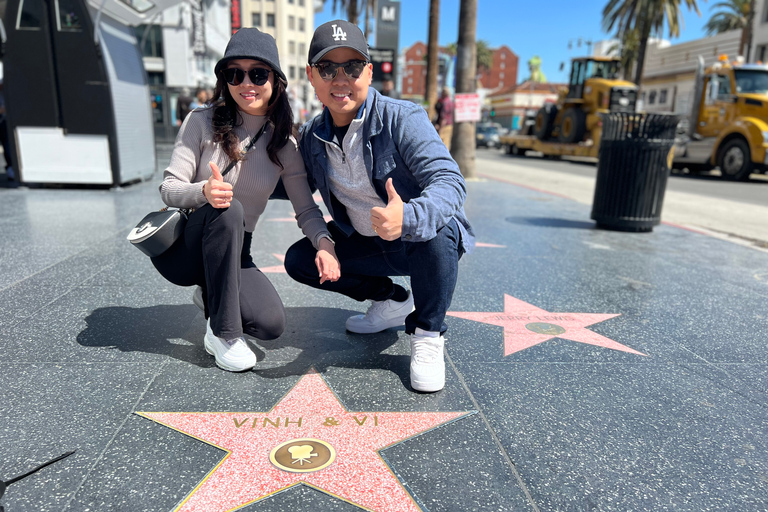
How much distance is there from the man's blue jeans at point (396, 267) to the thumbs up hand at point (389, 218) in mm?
291

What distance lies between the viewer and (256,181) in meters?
2.53

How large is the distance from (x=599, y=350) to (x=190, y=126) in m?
2.29

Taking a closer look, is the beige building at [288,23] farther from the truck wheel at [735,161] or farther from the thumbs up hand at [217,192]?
the thumbs up hand at [217,192]

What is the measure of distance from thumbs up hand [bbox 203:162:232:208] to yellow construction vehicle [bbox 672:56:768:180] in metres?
15.1

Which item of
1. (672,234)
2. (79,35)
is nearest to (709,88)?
(672,234)

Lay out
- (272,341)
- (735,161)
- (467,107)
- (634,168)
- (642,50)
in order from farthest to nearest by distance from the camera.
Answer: (642,50) → (735,161) → (467,107) → (634,168) → (272,341)

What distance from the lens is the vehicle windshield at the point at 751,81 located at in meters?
14.5

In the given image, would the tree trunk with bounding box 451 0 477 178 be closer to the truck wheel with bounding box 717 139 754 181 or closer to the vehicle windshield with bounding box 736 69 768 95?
the truck wheel with bounding box 717 139 754 181

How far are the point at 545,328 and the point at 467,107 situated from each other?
28.7ft

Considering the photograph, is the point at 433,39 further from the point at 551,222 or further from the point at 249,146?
the point at 249,146

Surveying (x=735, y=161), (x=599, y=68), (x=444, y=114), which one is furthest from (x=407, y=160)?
(x=599, y=68)

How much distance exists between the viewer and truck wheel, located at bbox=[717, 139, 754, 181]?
1393cm

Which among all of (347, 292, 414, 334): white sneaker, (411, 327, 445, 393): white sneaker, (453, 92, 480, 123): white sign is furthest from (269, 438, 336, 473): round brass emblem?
(453, 92, 480, 123): white sign

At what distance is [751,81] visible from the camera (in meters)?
14.6
